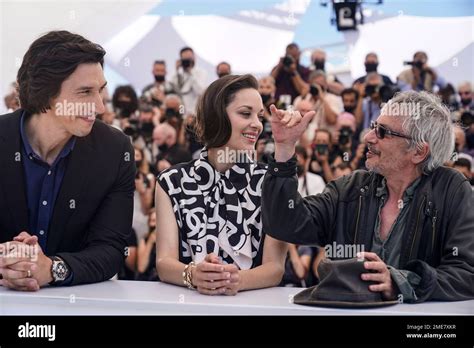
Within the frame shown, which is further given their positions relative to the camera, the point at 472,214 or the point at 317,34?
the point at 317,34

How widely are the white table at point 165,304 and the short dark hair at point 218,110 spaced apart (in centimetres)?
55

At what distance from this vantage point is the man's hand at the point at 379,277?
6.45 feet

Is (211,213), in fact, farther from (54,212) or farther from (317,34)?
(317,34)

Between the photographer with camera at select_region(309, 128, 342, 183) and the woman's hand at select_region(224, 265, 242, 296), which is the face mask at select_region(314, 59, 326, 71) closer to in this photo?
the photographer with camera at select_region(309, 128, 342, 183)

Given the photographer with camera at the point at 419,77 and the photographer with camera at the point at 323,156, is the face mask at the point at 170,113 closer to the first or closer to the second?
the photographer with camera at the point at 323,156

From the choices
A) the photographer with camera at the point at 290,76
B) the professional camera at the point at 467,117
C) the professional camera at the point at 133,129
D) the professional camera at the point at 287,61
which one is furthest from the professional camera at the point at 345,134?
the professional camera at the point at 133,129

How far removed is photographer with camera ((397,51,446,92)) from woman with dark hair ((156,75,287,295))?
2.64 meters

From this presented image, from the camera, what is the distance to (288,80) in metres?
5.06

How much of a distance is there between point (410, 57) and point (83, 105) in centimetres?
325

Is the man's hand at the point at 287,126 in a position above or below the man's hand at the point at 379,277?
above

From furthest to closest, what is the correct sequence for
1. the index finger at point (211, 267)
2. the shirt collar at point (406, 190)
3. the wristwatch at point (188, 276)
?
1. the shirt collar at point (406, 190)
2. the wristwatch at point (188, 276)
3. the index finger at point (211, 267)

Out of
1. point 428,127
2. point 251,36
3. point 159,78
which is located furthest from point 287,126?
point 251,36

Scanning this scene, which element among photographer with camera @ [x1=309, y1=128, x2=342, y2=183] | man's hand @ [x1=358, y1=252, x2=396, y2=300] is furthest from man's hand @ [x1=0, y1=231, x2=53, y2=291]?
photographer with camera @ [x1=309, y1=128, x2=342, y2=183]
